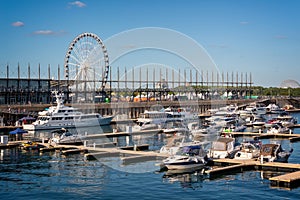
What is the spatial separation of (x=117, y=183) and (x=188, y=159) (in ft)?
24.2

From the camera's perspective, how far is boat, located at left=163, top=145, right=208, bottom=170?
3728cm

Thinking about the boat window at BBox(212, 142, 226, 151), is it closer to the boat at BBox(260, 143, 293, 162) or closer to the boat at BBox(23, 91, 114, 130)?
the boat at BBox(260, 143, 293, 162)

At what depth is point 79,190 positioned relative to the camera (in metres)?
31.4

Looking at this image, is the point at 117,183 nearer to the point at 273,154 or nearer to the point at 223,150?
the point at 223,150

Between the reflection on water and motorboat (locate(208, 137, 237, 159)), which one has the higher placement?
motorboat (locate(208, 137, 237, 159))

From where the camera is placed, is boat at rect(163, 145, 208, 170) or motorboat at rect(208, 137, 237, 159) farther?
motorboat at rect(208, 137, 237, 159)

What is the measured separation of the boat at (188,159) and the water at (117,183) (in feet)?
3.31

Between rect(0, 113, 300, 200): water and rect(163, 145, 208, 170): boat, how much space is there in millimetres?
1009

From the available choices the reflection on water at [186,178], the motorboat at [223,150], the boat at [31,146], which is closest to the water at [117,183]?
the reflection on water at [186,178]

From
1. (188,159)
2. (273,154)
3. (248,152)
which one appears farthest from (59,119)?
(273,154)

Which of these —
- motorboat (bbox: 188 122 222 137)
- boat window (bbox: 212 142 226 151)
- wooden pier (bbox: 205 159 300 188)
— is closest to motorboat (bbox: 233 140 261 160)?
boat window (bbox: 212 142 226 151)

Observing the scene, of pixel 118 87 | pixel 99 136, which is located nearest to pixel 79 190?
pixel 99 136

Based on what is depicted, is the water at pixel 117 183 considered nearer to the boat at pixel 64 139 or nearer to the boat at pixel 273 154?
the boat at pixel 273 154

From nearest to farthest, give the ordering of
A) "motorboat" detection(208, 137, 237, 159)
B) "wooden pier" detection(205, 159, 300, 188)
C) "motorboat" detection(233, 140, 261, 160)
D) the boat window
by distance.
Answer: "wooden pier" detection(205, 159, 300, 188)
"motorboat" detection(233, 140, 261, 160)
"motorboat" detection(208, 137, 237, 159)
the boat window
